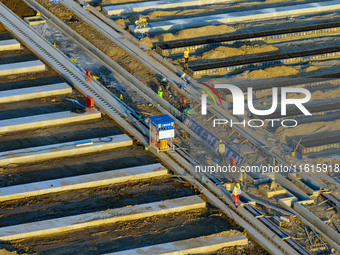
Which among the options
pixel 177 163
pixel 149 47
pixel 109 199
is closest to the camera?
pixel 109 199

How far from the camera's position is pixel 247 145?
30.3 metres

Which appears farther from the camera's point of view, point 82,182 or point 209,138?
point 209,138

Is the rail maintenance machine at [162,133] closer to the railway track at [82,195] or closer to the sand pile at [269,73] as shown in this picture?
the railway track at [82,195]

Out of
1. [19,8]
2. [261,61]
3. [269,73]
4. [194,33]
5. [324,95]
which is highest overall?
[19,8]

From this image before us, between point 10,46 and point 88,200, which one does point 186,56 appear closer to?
point 10,46

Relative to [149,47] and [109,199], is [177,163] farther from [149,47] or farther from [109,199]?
[149,47]

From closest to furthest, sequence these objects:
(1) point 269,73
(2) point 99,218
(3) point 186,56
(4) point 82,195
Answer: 1. (2) point 99,218
2. (4) point 82,195
3. (1) point 269,73
4. (3) point 186,56

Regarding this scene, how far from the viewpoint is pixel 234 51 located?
4062 centimetres

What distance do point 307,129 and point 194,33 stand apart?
14.4 meters

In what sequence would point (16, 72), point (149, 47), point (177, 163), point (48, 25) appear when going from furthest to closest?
point (48, 25), point (149, 47), point (16, 72), point (177, 163)

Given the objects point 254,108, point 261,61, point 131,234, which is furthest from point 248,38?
point 131,234

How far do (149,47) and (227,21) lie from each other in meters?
6.87

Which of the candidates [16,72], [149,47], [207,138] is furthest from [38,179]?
[149,47]

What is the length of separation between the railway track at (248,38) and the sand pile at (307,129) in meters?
11.7
